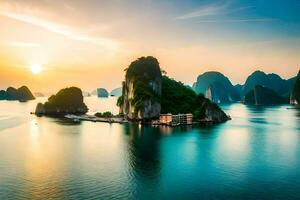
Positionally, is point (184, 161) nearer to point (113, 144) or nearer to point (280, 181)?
point (280, 181)

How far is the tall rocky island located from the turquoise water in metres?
51.0

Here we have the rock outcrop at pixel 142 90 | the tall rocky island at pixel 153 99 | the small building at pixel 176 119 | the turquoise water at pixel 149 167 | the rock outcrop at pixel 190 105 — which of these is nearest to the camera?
the turquoise water at pixel 149 167

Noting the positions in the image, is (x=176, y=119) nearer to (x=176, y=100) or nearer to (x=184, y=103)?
(x=184, y=103)

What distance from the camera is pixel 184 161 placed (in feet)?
245

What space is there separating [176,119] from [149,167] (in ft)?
292

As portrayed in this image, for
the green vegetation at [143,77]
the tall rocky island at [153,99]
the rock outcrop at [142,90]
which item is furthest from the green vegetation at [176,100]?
the green vegetation at [143,77]

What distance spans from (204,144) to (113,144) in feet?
88.6

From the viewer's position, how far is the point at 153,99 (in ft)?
540

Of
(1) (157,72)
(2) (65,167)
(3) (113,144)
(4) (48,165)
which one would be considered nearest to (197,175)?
(2) (65,167)

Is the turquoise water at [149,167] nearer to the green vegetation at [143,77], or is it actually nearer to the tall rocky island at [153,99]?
the tall rocky island at [153,99]

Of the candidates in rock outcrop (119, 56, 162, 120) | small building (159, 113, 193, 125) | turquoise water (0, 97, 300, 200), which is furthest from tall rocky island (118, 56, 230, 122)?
turquoise water (0, 97, 300, 200)

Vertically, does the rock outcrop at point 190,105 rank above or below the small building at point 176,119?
above

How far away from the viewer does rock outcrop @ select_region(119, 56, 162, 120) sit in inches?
6417

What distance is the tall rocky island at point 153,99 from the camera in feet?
538
